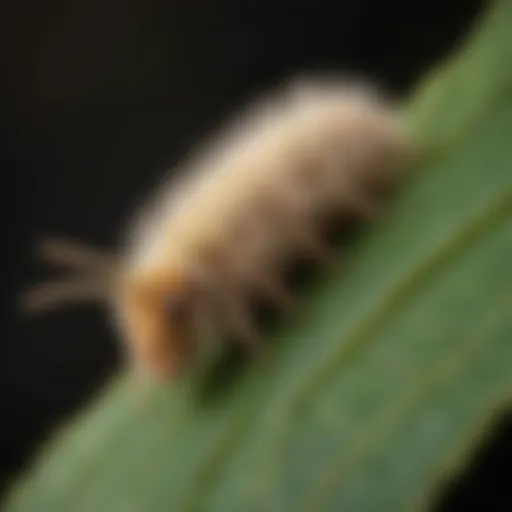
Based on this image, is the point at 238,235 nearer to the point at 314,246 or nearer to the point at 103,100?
the point at 314,246

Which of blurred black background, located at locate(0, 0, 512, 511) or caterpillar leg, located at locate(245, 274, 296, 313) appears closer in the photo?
caterpillar leg, located at locate(245, 274, 296, 313)

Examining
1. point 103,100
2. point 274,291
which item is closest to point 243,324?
point 274,291

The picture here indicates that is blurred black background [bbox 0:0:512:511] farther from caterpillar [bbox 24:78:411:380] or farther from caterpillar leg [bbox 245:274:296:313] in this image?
caterpillar leg [bbox 245:274:296:313]

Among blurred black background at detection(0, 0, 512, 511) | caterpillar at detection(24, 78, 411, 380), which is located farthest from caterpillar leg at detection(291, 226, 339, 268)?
blurred black background at detection(0, 0, 512, 511)

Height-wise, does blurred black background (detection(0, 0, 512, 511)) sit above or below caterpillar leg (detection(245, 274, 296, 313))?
above

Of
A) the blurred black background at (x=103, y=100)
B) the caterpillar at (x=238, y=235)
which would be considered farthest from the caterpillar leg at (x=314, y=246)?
the blurred black background at (x=103, y=100)

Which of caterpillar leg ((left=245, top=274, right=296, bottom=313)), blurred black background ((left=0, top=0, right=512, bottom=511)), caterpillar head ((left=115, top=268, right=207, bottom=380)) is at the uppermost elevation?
blurred black background ((left=0, top=0, right=512, bottom=511))
